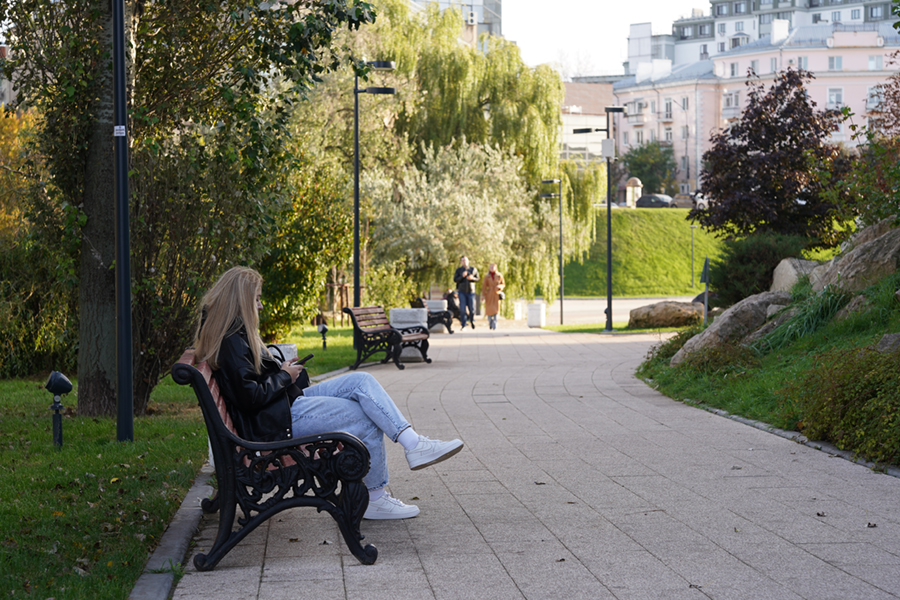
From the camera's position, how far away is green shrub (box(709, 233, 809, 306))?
2084 centimetres

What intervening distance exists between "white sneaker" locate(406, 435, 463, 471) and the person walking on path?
23878mm

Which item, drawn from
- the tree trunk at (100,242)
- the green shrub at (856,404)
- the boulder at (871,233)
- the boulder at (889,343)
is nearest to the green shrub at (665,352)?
the boulder at (871,233)

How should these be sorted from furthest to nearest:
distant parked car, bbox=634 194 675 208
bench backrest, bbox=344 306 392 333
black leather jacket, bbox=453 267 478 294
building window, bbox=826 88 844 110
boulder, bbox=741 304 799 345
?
1. building window, bbox=826 88 844 110
2. distant parked car, bbox=634 194 675 208
3. black leather jacket, bbox=453 267 478 294
4. bench backrest, bbox=344 306 392 333
5. boulder, bbox=741 304 799 345

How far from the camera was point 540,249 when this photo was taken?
3578 centimetres

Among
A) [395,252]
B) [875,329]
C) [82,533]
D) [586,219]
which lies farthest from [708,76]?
[82,533]

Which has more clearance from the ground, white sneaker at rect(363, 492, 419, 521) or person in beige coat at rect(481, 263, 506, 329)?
person in beige coat at rect(481, 263, 506, 329)

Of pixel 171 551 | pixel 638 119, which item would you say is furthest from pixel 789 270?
pixel 638 119

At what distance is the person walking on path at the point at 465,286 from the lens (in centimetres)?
2955

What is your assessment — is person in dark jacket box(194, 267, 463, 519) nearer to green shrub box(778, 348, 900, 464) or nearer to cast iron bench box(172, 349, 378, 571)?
cast iron bench box(172, 349, 378, 571)

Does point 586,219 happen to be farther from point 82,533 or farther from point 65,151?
point 82,533

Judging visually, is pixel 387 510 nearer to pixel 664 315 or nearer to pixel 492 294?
pixel 664 315

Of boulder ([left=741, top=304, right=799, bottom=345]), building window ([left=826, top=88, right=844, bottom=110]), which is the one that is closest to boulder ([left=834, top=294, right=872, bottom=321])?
boulder ([left=741, top=304, right=799, bottom=345])

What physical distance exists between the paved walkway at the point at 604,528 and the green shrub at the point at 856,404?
0.83 feet

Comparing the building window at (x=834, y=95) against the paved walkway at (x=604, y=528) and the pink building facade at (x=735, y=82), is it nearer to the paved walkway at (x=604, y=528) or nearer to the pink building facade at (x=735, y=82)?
the pink building facade at (x=735, y=82)
